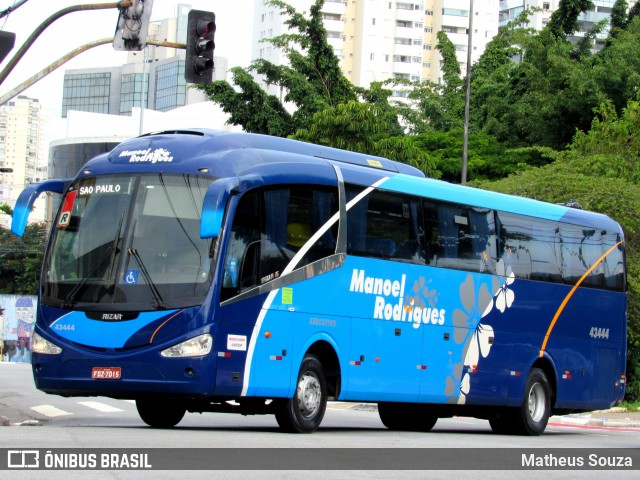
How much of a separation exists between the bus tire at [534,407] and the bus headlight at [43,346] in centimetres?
857

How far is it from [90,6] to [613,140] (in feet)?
88.2

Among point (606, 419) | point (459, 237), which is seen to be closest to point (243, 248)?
point (459, 237)

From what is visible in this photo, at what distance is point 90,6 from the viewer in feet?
64.4

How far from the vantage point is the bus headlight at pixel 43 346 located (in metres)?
14.2

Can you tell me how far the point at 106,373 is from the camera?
1377 cm

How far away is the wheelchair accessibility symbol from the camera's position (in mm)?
13844

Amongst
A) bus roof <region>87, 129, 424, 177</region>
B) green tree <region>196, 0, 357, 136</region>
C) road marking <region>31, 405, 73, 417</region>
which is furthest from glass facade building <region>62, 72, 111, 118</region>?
bus roof <region>87, 129, 424, 177</region>

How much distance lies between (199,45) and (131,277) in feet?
20.9

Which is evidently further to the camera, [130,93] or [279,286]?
[130,93]

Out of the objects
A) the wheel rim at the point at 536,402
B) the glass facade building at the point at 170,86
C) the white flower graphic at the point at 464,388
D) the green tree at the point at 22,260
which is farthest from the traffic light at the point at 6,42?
the glass facade building at the point at 170,86

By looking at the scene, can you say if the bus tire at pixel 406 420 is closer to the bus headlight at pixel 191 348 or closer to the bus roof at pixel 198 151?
the bus roof at pixel 198 151

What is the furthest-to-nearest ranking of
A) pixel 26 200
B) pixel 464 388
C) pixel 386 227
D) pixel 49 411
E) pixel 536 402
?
pixel 49 411 < pixel 536 402 < pixel 464 388 < pixel 386 227 < pixel 26 200

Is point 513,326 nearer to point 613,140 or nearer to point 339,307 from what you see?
point 339,307

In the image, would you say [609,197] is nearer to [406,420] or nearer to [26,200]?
[406,420]
